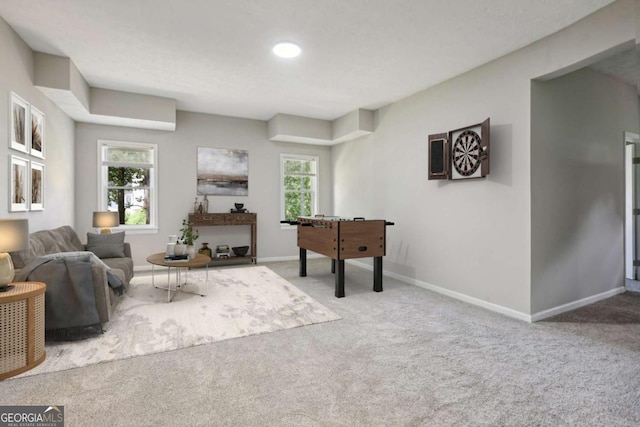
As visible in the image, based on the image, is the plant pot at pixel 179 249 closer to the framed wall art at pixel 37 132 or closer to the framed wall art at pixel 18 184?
the framed wall art at pixel 18 184

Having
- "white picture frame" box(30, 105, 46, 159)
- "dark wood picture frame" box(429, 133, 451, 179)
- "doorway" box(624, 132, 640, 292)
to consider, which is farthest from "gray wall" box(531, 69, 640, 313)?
"white picture frame" box(30, 105, 46, 159)

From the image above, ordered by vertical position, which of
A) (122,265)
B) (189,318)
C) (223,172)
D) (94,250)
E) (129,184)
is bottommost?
(189,318)

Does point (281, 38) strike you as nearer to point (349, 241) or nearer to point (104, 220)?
point (349, 241)

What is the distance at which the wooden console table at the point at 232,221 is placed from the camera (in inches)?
228

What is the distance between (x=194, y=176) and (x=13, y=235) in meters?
3.82

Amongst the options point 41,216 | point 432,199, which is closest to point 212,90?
point 41,216

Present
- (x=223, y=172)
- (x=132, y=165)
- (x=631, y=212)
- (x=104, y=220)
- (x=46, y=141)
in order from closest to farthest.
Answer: (x=46, y=141) < (x=104, y=220) < (x=631, y=212) < (x=132, y=165) < (x=223, y=172)

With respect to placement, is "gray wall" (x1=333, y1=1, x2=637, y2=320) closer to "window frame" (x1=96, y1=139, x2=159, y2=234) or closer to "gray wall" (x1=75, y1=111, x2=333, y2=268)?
"gray wall" (x1=75, y1=111, x2=333, y2=268)

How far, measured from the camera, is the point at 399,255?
5.10 meters

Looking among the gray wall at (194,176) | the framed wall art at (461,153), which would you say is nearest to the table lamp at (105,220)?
the gray wall at (194,176)

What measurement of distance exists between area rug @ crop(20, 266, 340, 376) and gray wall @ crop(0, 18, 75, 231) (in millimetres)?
1347

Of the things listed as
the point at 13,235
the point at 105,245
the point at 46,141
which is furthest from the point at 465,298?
the point at 46,141

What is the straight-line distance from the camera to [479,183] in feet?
12.4

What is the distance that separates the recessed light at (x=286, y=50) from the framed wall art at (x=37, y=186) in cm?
294
